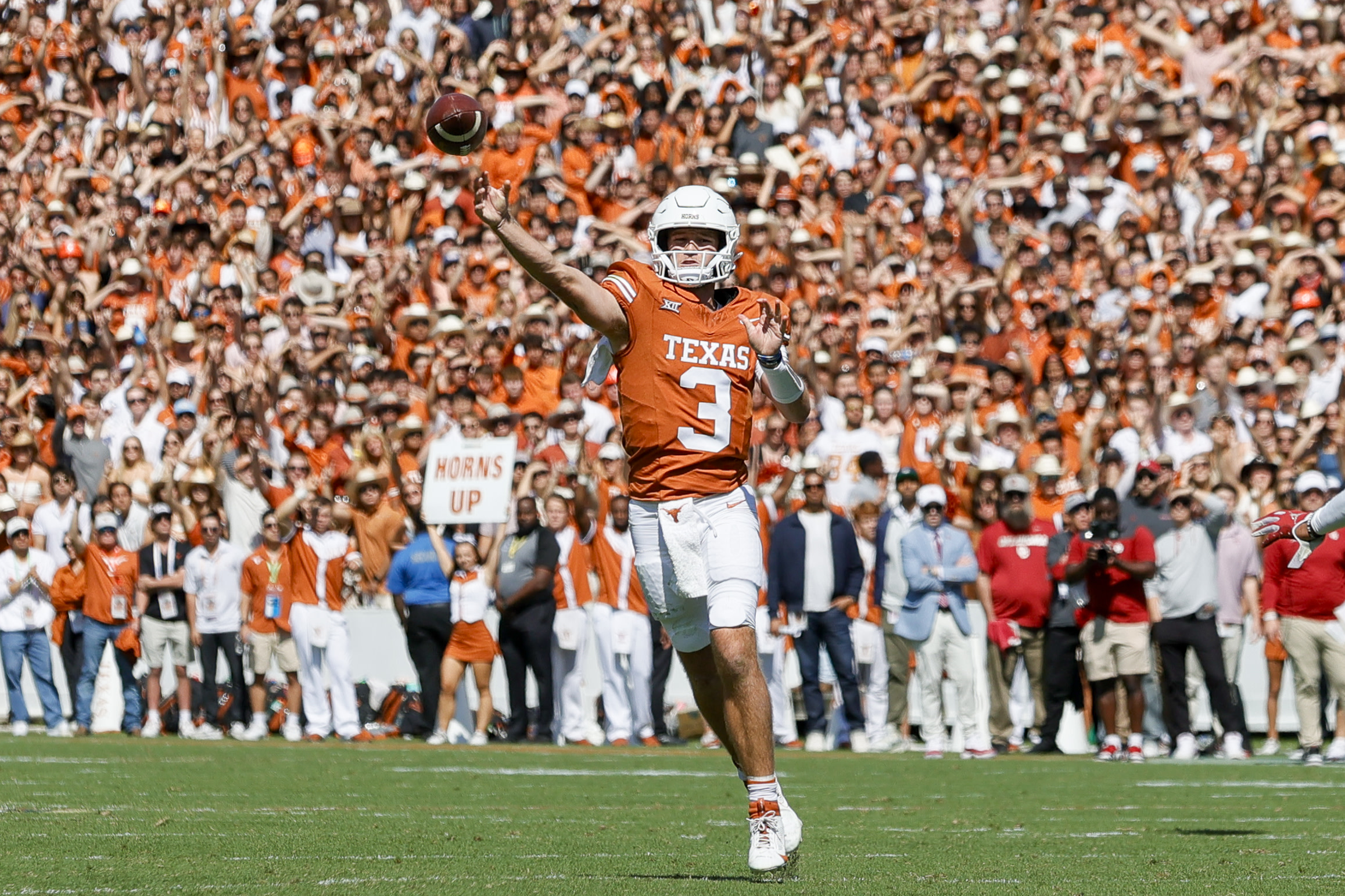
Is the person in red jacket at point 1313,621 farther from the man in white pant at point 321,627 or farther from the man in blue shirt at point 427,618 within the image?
the man in white pant at point 321,627

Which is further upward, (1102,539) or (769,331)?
(769,331)

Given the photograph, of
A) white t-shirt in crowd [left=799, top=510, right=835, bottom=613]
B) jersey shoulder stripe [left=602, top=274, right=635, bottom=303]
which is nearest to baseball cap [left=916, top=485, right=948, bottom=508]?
white t-shirt in crowd [left=799, top=510, right=835, bottom=613]

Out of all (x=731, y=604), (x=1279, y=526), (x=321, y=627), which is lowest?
(x=731, y=604)

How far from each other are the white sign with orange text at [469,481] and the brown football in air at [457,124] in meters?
10.2

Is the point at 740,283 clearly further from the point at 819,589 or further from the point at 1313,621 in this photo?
the point at 1313,621

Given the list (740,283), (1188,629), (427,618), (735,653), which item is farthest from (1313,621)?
(735,653)

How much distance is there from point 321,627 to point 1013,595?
5981 mm

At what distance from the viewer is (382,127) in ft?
75.0

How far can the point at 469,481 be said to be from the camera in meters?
17.6

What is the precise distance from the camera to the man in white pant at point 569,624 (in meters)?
17.0

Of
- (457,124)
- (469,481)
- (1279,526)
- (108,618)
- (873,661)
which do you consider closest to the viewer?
(457,124)

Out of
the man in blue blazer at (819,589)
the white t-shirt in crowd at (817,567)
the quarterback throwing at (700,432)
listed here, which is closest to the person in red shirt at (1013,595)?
the man in blue blazer at (819,589)

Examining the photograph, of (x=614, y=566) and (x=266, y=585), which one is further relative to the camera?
(x=266, y=585)

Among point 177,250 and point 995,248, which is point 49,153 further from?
point 995,248
